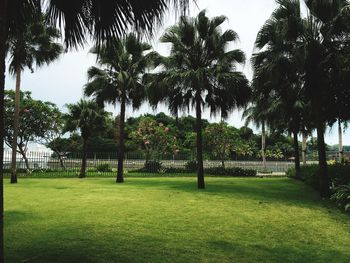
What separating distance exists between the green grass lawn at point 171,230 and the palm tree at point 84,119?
40.0 feet

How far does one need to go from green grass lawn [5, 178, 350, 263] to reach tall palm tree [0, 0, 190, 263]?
3.05 metres

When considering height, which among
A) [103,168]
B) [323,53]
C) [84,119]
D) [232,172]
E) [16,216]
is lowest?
[16,216]

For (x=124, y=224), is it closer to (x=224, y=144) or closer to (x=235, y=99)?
(x=235, y=99)

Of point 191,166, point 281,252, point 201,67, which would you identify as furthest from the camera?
point 191,166

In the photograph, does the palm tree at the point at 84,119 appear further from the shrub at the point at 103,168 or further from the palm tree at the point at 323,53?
the palm tree at the point at 323,53

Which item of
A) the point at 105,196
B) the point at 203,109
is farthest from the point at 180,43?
the point at 105,196

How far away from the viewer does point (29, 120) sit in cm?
3259

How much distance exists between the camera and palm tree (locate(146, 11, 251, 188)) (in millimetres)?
16359

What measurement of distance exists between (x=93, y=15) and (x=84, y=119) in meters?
19.8

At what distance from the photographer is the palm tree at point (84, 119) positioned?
78.7 ft

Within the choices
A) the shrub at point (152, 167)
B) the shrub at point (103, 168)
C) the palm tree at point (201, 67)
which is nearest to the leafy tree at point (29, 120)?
the shrub at point (103, 168)

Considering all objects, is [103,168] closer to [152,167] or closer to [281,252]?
Answer: [152,167]

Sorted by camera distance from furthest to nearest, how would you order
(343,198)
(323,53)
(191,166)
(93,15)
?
(191,166) → (323,53) → (343,198) → (93,15)

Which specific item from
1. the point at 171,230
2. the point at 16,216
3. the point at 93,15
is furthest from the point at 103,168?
the point at 93,15
